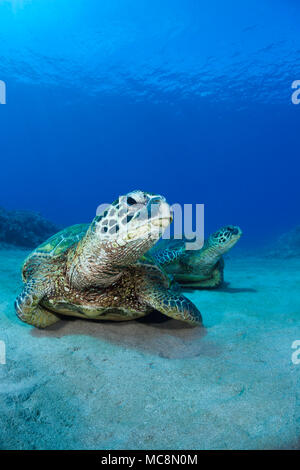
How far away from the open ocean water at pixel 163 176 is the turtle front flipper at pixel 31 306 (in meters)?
0.15

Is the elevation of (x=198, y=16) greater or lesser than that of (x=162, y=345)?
greater

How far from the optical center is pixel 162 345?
2768mm

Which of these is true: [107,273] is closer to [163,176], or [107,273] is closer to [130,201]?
[130,201]

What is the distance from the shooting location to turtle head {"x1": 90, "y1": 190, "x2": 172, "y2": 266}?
6.59 feet

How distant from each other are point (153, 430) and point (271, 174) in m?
150

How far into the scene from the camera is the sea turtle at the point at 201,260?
5.21 meters

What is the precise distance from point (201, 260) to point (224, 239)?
669 millimetres

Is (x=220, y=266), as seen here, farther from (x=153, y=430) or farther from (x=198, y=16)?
(x=198, y=16)

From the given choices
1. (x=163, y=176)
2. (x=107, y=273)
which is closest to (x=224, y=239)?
(x=107, y=273)

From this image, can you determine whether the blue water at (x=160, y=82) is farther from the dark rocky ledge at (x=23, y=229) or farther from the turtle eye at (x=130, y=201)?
the turtle eye at (x=130, y=201)

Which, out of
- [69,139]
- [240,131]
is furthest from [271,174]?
[69,139]

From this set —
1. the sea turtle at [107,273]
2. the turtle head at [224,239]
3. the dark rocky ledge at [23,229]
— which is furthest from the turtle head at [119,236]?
the dark rocky ledge at [23,229]

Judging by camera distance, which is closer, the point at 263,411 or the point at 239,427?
the point at 239,427

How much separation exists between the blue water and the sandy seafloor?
28.9 m
